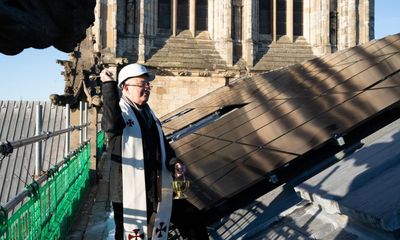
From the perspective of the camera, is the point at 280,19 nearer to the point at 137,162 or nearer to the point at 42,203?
the point at 42,203

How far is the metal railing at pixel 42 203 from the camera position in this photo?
9.12 feet

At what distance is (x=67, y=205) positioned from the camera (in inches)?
230

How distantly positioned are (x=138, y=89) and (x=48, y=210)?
191cm

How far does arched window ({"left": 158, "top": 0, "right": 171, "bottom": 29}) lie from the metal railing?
13.0 m

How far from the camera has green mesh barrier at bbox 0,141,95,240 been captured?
301 centimetres

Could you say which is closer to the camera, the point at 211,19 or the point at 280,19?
the point at 211,19

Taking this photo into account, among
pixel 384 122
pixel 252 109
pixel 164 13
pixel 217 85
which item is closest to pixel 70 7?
pixel 384 122

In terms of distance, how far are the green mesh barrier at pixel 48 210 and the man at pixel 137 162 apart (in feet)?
2.05

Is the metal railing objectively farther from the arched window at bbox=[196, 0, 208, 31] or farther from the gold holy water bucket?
the arched window at bbox=[196, 0, 208, 31]

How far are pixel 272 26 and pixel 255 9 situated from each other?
116 cm

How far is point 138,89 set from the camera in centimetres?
303

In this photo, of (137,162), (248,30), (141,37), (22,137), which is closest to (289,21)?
(248,30)

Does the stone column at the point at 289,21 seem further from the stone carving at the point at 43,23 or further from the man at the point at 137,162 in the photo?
the stone carving at the point at 43,23

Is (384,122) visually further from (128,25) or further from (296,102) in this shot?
(128,25)
